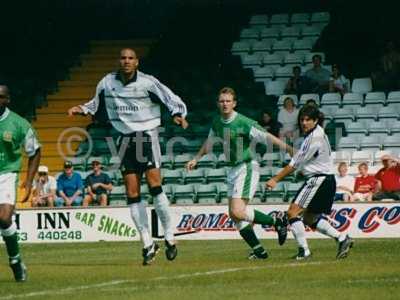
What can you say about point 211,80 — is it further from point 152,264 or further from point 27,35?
point 152,264

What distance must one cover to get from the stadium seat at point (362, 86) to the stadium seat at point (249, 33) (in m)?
3.90

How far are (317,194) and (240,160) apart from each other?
3.69 ft

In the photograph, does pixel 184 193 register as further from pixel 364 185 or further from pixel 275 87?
pixel 364 185

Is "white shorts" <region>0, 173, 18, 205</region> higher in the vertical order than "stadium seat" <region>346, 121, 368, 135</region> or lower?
higher

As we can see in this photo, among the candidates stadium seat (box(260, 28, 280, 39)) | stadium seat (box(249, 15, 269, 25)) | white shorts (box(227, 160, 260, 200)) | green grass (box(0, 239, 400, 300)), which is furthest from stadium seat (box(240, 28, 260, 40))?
white shorts (box(227, 160, 260, 200))

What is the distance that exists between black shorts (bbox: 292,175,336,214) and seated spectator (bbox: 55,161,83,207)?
1100 centimetres

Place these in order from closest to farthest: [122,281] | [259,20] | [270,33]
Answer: [122,281], [270,33], [259,20]

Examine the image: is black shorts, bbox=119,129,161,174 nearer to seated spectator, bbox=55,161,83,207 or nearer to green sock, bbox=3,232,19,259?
green sock, bbox=3,232,19,259

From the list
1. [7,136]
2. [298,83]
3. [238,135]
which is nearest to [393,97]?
[298,83]

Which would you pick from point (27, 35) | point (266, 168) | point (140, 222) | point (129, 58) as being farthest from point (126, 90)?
point (27, 35)

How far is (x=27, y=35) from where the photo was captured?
34.2m

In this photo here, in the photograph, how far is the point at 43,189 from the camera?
2703cm

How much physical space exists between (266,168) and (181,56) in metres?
5.96

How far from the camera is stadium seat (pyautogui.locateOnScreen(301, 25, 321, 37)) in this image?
1231 inches
